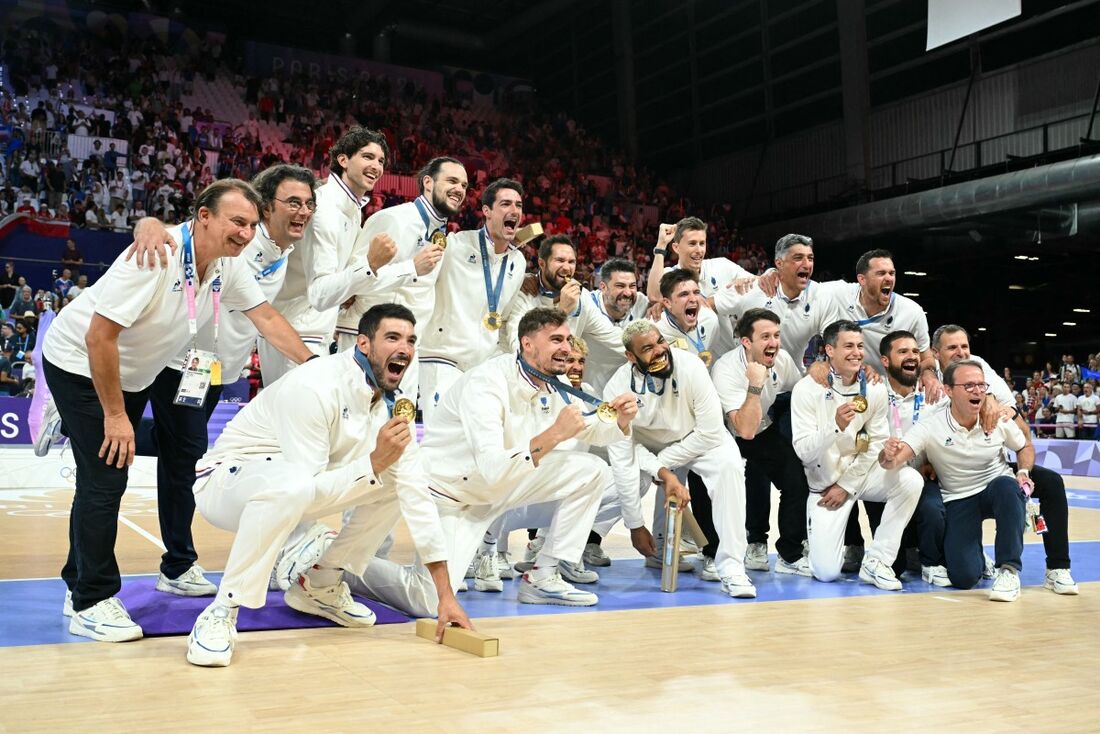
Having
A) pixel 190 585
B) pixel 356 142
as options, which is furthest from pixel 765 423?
pixel 190 585

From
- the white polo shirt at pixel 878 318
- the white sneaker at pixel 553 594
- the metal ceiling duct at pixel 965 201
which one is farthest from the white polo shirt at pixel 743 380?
the metal ceiling duct at pixel 965 201

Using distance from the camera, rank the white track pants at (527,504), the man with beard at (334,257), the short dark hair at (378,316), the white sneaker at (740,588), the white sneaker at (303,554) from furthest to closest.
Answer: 1. the white sneaker at (740,588)
2. the man with beard at (334,257)
3. the white track pants at (527,504)
4. the white sneaker at (303,554)
5. the short dark hair at (378,316)

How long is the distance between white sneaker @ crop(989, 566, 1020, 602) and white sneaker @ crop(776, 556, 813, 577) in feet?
3.96

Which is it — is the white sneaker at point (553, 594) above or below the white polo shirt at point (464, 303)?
below

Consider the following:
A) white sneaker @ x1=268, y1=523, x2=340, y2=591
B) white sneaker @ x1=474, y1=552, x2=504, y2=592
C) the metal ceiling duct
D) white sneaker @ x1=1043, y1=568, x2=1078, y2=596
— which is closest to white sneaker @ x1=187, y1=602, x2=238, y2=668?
white sneaker @ x1=268, y1=523, x2=340, y2=591

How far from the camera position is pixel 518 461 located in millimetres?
4836

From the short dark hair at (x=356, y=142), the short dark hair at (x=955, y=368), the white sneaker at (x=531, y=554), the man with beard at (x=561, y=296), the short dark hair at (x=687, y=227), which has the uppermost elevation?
Result: the short dark hair at (x=356, y=142)

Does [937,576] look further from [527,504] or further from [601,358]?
[527,504]

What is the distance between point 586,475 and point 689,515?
1.11 metres

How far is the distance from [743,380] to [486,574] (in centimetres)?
225

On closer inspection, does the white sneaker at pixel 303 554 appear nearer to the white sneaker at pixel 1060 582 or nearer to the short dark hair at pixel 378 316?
the short dark hair at pixel 378 316

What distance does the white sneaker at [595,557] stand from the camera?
680cm

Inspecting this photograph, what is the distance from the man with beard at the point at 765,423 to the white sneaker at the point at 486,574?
6.21 feet

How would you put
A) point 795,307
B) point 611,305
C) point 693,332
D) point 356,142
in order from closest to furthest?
point 356,142, point 693,332, point 611,305, point 795,307
